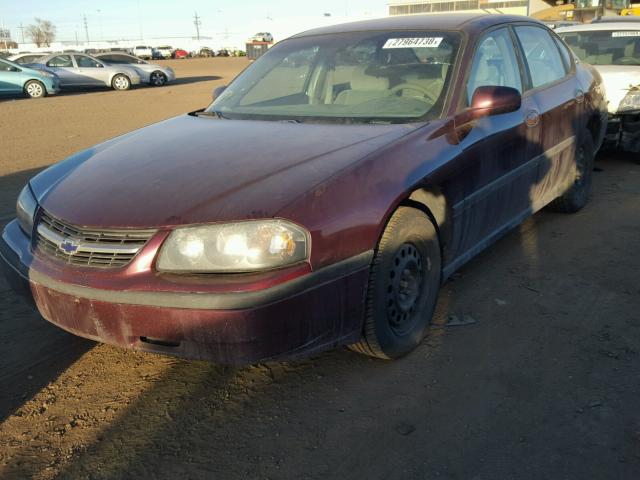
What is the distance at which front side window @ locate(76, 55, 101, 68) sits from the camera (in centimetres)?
2117

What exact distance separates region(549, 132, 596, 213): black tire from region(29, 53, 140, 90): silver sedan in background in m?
19.5

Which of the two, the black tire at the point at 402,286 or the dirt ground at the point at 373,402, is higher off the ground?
the black tire at the point at 402,286

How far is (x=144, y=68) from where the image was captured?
2327 cm

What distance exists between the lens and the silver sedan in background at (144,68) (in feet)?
75.5

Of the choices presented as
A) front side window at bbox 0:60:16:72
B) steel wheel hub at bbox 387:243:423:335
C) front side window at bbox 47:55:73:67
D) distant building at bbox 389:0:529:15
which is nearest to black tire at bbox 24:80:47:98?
front side window at bbox 0:60:16:72

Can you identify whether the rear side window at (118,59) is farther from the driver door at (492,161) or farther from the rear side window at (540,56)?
the driver door at (492,161)

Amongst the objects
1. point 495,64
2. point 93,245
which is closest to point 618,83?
point 495,64

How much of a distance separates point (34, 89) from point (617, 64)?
16674 millimetres

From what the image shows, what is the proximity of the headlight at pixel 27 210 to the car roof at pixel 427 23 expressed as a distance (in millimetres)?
2193

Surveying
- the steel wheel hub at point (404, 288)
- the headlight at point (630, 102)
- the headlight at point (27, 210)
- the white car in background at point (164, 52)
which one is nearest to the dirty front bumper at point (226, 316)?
the steel wheel hub at point (404, 288)

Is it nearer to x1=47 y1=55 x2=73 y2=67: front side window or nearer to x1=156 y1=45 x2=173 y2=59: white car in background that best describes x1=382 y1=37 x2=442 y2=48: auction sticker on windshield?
x1=47 y1=55 x2=73 y2=67: front side window

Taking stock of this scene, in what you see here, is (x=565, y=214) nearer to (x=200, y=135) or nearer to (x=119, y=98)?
(x=200, y=135)

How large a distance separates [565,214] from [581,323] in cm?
220

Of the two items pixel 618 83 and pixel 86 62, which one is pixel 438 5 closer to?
pixel 86 62
